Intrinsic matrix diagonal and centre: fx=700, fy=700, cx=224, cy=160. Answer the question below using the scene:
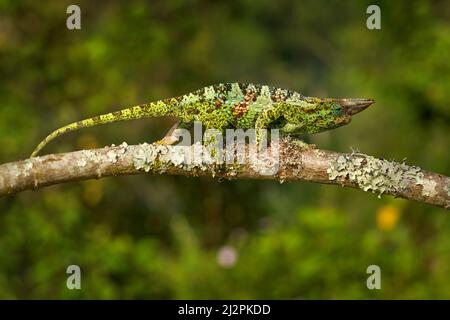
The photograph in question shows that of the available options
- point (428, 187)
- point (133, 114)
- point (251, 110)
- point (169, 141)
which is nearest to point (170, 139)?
point (169, 141)

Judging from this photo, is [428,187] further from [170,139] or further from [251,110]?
[170,139]

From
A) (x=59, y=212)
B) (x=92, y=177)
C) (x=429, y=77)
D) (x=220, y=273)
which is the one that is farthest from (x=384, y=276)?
(x=92, y=177)

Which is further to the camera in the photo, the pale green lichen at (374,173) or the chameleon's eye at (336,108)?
the chameleon's eye at (336,108)

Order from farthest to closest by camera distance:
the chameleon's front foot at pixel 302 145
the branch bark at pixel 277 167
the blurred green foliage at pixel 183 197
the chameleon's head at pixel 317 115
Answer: the blurred green foliage at pixel 183 197 → the chameleon's head at pixel 317 115 → the chameleon's front foot at pixel 302 145 → the branch bark at pixel 277 167

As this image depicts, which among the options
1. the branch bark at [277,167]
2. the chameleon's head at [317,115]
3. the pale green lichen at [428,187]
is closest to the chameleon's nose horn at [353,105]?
the chameleon's head at [317,115]

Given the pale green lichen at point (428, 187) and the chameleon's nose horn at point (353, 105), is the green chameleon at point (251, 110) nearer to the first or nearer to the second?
the chameleon's nose horn at point (353, 105)

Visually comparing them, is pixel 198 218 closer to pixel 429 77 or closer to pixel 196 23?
pixel 196 23

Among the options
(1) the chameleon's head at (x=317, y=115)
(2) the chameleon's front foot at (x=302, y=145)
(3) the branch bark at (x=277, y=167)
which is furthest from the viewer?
(1) the chameleon's head at (x=317, y=115)
